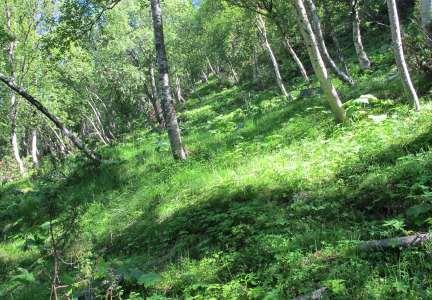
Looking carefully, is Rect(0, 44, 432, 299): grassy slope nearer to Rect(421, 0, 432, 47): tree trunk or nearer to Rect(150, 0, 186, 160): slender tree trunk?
Rect(150, 0, 186, 160): slender tree trunk

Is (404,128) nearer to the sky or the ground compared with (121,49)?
nearer to the ground

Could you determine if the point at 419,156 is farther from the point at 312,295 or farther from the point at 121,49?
the point at 121,49

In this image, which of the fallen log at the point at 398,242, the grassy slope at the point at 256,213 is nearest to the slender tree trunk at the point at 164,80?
the grassy slope at the point at 256,213

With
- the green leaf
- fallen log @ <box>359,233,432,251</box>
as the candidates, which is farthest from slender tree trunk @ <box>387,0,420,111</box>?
the green leaf

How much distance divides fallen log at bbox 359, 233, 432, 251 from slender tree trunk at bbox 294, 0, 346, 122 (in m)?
6.16

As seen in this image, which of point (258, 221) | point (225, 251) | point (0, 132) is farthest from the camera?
point (0, 132)

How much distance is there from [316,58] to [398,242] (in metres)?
6.42

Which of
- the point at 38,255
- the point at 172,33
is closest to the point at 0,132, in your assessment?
the point at 172,33

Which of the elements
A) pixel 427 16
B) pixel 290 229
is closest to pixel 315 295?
pixel 290 229

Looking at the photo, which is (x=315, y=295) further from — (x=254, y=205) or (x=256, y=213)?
(x=254, y=205)

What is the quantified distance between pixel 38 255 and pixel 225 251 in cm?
571

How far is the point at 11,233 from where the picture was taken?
43.4 ft

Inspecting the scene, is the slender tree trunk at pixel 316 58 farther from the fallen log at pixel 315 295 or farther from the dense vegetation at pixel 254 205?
the fallen log at pixel 315 295

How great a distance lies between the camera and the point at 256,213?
7789 millimetres
